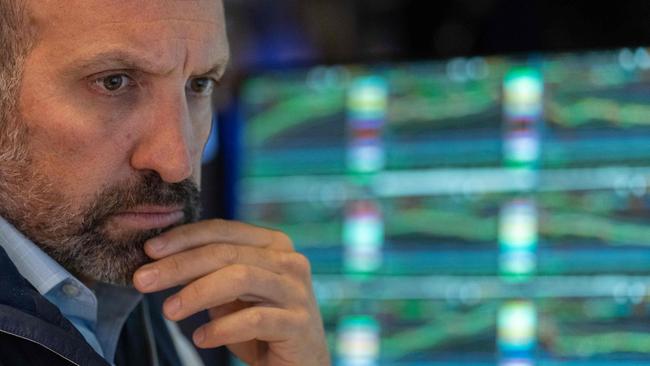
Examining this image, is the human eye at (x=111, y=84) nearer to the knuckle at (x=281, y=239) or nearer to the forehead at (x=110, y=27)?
the forehead at (x=110, y=27)

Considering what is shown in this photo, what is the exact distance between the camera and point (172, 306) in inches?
44.8

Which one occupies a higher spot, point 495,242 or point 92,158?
point 495,242

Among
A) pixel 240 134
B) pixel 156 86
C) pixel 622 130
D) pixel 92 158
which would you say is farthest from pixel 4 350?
pixel 622 130

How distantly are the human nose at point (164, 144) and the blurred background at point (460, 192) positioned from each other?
2.06 ft

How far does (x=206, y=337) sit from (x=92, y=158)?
28 cm

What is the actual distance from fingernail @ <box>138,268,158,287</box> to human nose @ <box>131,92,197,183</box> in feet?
0.36

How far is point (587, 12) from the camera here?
2.26 metres

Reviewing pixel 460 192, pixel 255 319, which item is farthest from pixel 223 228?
pixel 460 192

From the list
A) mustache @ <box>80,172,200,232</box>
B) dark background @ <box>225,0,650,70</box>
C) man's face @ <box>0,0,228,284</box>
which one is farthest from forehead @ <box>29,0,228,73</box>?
dark background @ <box>225,0,650,70</box>

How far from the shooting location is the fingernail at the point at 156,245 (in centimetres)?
114

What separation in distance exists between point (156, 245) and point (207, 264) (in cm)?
7

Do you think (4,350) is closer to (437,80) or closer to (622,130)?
(437,80)

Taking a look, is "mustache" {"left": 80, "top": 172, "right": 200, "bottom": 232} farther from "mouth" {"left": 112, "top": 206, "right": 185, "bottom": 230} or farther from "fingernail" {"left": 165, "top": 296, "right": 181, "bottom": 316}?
"fingernail" {"left": 165, "top": 296, "right": 181, "bottom": 316}

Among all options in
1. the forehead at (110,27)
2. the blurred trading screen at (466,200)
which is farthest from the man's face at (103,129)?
the blurred trading screen at (466,200)
